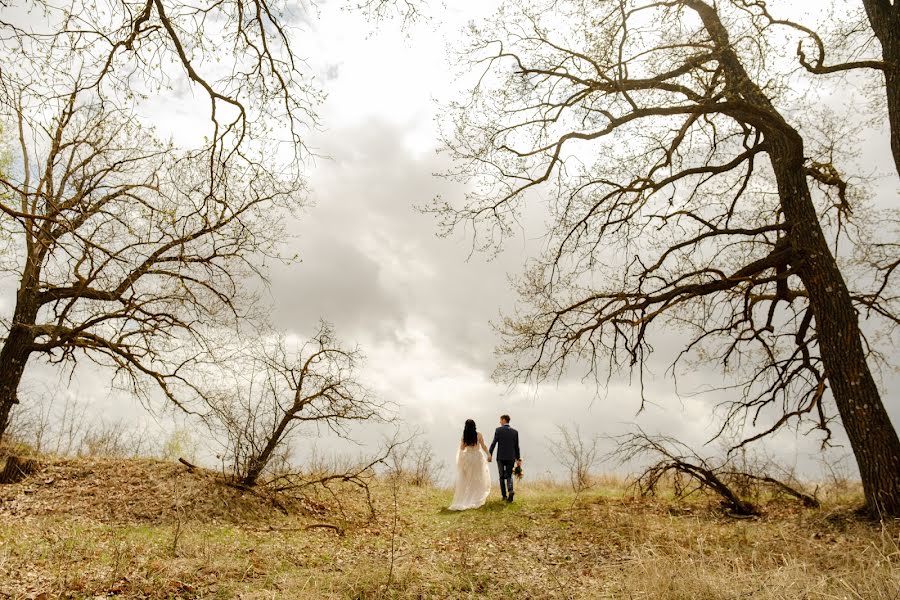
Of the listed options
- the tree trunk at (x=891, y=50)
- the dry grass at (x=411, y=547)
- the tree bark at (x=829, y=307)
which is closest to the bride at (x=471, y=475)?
the dry grass at (x=411, y=547)

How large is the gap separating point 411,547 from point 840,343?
24.4 feet

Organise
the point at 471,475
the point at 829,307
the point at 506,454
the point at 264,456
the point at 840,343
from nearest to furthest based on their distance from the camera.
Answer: the point at 840,343 → the point at 829,307 → the point at 264,456 → the point at 506,454 → the point at 471,475

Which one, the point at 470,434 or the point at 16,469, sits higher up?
the point at 470,434

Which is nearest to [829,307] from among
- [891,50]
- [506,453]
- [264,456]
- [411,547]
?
[891,50]

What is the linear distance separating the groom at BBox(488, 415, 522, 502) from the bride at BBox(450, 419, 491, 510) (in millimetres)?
289

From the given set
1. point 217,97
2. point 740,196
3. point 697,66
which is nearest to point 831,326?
point 740,196

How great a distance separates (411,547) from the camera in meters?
8.92

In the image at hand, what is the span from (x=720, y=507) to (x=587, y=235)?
6000mm

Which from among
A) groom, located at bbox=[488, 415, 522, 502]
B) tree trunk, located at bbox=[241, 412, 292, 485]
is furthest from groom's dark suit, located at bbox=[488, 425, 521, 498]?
tree trunk, located at bbox=[241, 412, 292, 485]

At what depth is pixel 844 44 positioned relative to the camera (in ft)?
32.2

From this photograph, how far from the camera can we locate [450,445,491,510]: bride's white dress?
1352 centimetres

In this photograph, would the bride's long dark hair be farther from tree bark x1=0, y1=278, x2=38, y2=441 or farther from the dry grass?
tree bark x1=0, y1=278, x2=38, y2=441

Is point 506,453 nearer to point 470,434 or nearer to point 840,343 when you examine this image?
point 470,434

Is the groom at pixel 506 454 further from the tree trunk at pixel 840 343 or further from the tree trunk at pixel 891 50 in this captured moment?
the tree trunk at pixel 891 50
